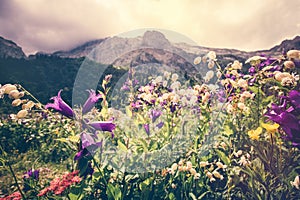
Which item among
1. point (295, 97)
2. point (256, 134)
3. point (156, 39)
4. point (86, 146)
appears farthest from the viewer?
point (156, 39)

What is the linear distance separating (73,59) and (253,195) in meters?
29.8

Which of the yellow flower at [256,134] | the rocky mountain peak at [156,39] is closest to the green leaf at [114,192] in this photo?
the yellow flower at [256,134]

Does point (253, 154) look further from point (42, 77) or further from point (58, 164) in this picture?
point (42, 77)

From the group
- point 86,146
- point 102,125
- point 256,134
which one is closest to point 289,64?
point 256,134

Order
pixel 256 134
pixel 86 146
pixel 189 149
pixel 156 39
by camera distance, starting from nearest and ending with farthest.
Result: pixel 256 134 < pixel 86 146 < pixel 189 149 < pixel 156 39

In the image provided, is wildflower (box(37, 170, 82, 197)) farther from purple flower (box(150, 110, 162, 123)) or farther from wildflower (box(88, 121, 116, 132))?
purple flower (box(150, 110, 162, 123))

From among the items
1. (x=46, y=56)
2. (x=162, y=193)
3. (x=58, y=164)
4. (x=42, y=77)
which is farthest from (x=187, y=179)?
(x=46, y=56)

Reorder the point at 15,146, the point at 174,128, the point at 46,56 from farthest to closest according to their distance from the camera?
1. the point at 46,56
2. the point at 15,146
3. the point at 174,128

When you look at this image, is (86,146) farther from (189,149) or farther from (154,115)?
(154,115)

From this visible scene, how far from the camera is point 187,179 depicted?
2.03 m

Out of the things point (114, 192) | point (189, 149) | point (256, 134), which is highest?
point (256, 134)

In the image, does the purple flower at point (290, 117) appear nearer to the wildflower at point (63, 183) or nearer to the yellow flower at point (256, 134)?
the yellow flower at point (256, 134)

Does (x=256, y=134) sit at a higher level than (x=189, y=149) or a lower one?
higher

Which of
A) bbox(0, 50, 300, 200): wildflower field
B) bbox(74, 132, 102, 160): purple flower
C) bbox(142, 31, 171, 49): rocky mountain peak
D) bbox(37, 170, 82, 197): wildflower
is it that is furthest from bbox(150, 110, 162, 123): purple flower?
bbox(142, 31, 171, 49): rocky mountain peak
